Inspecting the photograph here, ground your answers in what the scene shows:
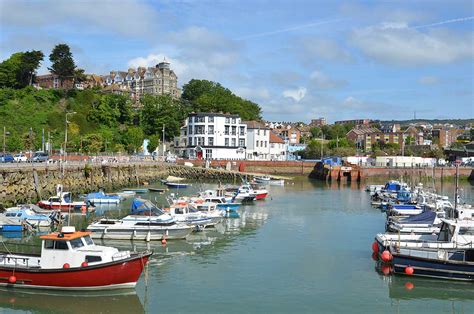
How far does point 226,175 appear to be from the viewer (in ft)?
308

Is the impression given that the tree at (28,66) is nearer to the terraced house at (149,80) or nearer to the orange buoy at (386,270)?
the terraced house at (149,80)

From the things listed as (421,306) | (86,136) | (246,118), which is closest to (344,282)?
(421,306)

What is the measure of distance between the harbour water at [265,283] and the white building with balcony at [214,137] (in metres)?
71.1

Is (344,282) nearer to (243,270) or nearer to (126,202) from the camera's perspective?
(243,270)

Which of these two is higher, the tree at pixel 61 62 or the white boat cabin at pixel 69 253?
the tree at pixel 61 62

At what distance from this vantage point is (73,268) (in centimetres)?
2319

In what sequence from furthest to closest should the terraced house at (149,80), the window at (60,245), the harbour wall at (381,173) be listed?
the terraced house at (149,80) → the harbour wall at (381,173) → the window at (60,245)

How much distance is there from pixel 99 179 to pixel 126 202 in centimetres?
1434

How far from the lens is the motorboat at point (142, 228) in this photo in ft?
116

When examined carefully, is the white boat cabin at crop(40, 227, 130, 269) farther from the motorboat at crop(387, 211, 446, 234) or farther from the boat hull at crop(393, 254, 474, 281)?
the motorboat at crop(387, 211, 446, 234)

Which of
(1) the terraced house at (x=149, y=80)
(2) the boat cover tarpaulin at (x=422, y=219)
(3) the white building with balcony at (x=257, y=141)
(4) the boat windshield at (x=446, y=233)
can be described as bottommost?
(2) the boat cover tarpaulin at (x=422, y=219)

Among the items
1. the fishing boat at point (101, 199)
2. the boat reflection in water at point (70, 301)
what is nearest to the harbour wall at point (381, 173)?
the fishing boat at point (101, 199)

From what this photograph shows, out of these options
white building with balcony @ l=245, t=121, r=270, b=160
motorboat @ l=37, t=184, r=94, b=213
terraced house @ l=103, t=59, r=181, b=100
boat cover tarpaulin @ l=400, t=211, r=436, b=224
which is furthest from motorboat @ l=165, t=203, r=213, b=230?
terraced house @ l=103, t=59, r=181, b=100

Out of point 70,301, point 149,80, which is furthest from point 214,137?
point 70,301
